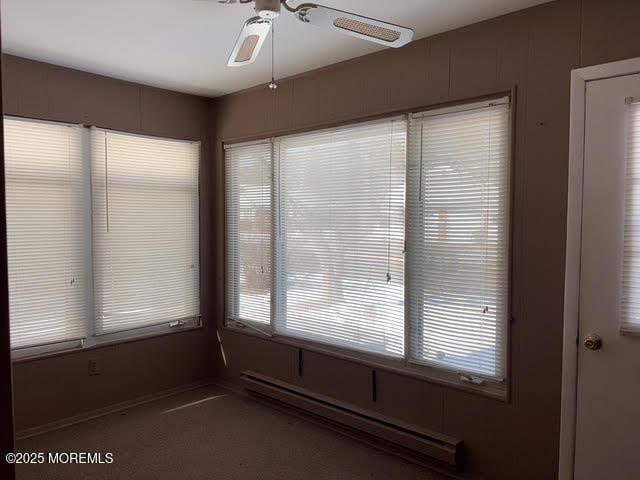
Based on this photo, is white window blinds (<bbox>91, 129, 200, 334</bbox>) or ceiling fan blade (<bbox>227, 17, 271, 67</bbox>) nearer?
ceiling fan blade (<bbox>227, 17, 271, 67</bbox>)

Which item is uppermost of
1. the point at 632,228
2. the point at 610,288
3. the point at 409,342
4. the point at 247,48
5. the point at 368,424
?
the point at 247,48

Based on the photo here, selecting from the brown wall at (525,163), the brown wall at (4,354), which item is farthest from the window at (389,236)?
the brown wall at (4,354)

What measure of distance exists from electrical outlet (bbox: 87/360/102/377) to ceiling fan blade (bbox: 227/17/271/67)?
8.60 ft

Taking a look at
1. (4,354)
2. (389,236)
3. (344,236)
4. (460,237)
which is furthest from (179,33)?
(4,354)

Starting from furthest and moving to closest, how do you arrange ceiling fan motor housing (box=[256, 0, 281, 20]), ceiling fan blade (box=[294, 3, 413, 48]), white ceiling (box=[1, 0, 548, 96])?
white ceiling (box=[1, 0, 548, 96]), ceiling fan motor housing (box=[256, 0, 281, 20]), ceiling fan blade (box=[294, 3, 413, 48])

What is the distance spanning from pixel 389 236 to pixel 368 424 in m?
1.25

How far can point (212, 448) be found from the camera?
3.19 metres

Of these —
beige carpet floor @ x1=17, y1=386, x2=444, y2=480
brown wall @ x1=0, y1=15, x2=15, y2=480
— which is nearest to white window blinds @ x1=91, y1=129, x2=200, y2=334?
beige carpet floor @ x1=17, y1=386, x2=444, y2=480

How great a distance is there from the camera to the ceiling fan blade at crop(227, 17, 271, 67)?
1.99 m

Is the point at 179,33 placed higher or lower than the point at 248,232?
higher

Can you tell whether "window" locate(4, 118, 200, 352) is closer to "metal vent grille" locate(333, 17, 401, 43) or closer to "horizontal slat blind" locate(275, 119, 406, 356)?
"horizontal slat blind" locate(275, 119, 406, 356)

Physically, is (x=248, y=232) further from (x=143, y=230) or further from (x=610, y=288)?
(x=610, y=288)

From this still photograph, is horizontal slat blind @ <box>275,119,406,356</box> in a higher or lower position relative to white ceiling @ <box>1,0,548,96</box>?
lower

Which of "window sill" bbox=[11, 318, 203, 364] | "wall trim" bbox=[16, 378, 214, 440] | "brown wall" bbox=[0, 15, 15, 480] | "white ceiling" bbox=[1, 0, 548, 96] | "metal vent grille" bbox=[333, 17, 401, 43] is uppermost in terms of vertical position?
"white ceiling" bbox=[1, 0, 548, 96]
